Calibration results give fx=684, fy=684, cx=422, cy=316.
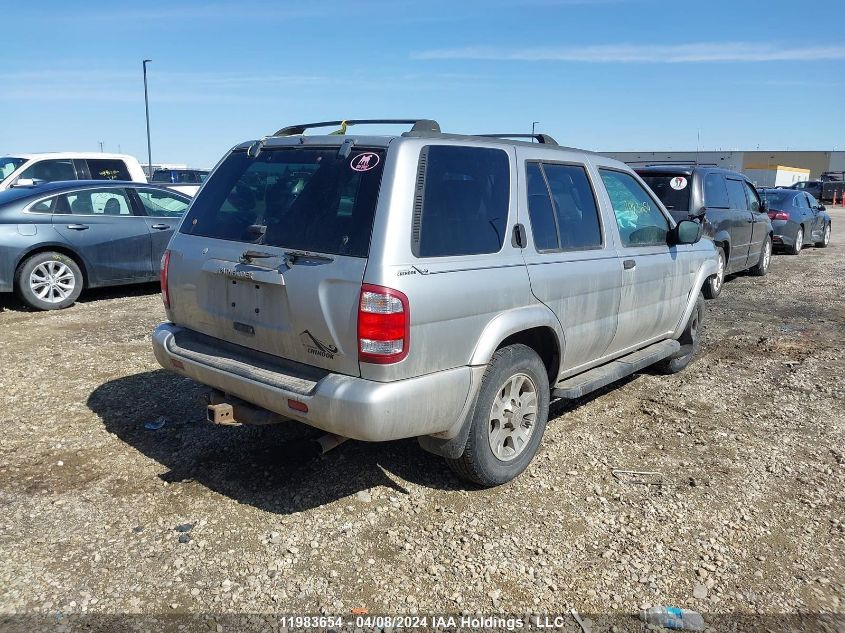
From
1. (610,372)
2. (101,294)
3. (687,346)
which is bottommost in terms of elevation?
(687,346)

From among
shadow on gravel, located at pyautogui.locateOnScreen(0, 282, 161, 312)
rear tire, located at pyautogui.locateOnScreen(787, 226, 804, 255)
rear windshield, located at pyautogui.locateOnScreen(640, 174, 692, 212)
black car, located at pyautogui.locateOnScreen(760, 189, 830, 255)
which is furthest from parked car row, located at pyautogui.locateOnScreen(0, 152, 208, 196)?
rear tire, located at pyautogui.locateOnScreen(787, 226, 804, 255)

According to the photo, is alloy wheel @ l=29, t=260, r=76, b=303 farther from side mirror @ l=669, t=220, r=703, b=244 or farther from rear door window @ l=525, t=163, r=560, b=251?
side mirror @ l=669, t=220, r=703, b=244

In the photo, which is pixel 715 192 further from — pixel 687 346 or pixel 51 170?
pixel 51 170

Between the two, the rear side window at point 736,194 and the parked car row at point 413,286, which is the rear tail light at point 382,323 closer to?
the parked car row at point 413,286

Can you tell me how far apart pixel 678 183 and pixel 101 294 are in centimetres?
815

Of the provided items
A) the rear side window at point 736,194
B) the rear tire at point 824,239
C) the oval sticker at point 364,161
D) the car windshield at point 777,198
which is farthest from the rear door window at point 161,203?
the rear tire at point 824,239

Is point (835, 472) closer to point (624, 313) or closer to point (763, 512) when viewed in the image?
point (763, 512)

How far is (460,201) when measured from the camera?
12.0 feet

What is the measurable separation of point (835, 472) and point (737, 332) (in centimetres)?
399

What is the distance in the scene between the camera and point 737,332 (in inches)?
320

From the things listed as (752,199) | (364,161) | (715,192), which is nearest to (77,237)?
(364,161)

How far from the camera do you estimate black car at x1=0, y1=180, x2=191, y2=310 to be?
27.1ft

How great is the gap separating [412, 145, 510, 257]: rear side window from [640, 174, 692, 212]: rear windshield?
592cm

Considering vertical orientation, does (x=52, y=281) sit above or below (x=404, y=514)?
above
